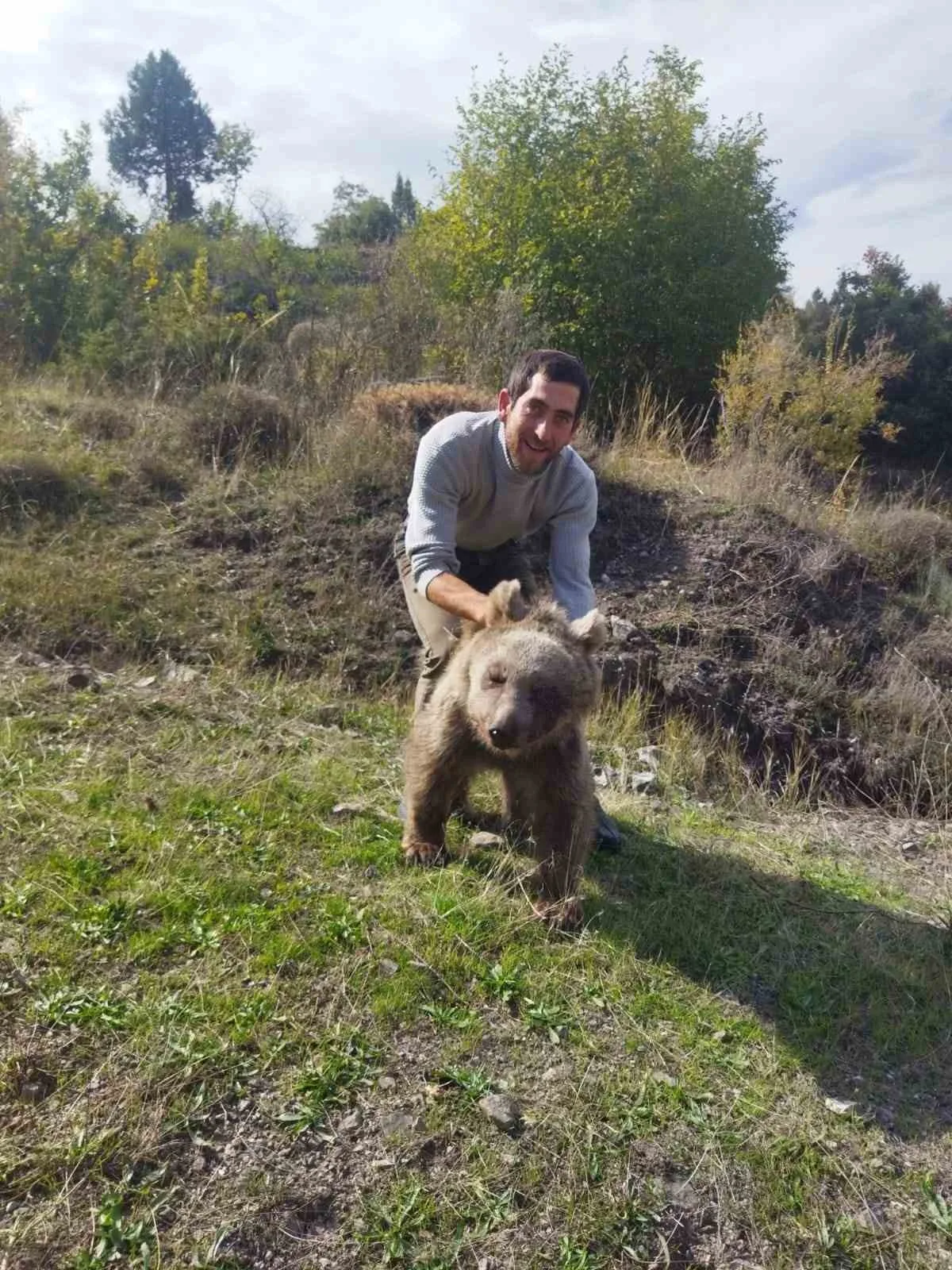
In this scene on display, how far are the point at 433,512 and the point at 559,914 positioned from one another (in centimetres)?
192

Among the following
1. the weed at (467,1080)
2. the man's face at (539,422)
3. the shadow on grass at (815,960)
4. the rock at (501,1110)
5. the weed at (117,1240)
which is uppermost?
the man's face at (539,422)

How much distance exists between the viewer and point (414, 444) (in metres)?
8.80

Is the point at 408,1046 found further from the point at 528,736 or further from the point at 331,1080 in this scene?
the point at 528,736

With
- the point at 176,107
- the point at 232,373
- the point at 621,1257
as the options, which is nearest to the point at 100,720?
the point at 621,1257

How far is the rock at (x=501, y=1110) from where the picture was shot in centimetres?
279

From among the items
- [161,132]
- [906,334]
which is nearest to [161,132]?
[161,132]

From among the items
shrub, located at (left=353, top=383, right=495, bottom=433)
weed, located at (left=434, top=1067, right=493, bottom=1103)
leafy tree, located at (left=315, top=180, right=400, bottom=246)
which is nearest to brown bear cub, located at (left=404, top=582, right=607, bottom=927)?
weed, located at (left=434, top=1067, right=493, bottom=1103)

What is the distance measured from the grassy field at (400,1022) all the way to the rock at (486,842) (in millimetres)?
75

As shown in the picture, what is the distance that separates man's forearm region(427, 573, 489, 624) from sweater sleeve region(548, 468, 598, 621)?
593 mm

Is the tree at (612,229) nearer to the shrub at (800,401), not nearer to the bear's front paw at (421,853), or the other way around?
the shrub at (800,401)

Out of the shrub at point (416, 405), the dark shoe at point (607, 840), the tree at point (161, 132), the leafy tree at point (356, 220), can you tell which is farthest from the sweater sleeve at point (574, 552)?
the tree at point (161, 132)

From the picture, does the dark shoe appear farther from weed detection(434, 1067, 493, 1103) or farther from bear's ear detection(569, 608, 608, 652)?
weed detection(434, 1067, 493, 1103)

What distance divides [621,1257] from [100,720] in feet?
12.0

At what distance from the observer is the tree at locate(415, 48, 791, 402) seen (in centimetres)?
1487
